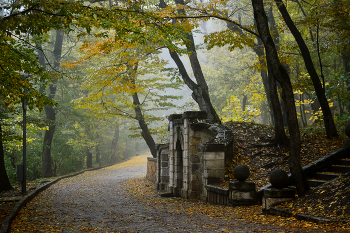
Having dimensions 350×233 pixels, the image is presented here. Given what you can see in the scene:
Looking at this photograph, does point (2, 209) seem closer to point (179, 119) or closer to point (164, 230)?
point (164, 230)

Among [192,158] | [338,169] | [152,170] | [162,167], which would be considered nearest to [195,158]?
[192,158]

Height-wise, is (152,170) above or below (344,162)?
below

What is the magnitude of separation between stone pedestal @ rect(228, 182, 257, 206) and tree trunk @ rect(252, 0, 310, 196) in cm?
137

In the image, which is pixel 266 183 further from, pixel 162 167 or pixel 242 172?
pixel 162 167

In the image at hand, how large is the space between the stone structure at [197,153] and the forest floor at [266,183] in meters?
0.50

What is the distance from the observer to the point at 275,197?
7.21 meters

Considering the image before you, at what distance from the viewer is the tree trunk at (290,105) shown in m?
7.31

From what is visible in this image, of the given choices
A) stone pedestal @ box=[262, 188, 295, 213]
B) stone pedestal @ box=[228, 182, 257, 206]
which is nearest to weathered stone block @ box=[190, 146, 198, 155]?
stone pedestal @ box=[228, 182, 257, 206]

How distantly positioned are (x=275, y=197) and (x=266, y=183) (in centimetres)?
224

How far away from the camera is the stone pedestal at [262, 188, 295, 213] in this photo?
23.5ft

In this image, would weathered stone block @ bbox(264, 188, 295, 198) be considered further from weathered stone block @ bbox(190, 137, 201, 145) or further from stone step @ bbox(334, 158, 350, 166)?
weathered stone block @ bbox(190, 137, 201, 145)

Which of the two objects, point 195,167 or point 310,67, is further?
point 195,167

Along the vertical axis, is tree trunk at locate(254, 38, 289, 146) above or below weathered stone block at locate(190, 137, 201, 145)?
above

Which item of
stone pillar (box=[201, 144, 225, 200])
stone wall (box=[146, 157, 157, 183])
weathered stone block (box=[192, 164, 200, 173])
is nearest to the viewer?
stone pillar (box=[201, 144, 225, 200])
